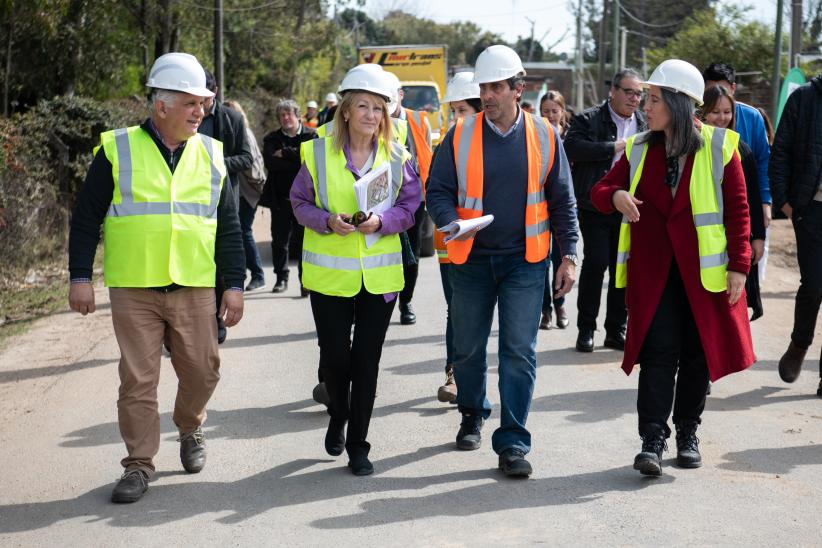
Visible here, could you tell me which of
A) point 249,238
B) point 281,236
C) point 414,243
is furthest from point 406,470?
point 281,236

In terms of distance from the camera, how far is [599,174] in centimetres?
901

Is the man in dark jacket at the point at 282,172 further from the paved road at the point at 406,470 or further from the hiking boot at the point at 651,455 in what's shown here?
the hiking boot at the point at 651,455

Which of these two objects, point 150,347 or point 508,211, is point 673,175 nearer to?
point 508,211

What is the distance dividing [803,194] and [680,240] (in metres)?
2.20

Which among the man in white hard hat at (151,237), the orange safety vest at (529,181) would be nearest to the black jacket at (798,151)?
the orange safety vest at (529,181)

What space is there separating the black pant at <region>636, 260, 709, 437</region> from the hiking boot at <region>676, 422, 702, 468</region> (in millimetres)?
146

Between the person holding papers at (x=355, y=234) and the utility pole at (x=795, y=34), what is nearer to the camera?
the person holding papers at (x=355, y=234)

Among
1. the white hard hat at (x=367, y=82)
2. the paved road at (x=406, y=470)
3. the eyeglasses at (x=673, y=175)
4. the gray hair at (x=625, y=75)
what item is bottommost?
the paved road at (x=406, y=470)

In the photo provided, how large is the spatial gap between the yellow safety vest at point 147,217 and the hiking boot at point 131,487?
91 centimetres

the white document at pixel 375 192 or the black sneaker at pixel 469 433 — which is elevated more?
→ the white document at pixel 375 192

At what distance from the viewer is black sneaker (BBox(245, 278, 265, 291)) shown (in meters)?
12.6

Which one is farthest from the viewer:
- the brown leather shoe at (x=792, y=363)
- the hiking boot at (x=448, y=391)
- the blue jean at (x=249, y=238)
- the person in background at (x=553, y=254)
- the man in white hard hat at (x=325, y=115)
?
the blue jean at (x=249, y=238)

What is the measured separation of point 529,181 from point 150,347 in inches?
80.7

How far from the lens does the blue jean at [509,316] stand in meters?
5.96
